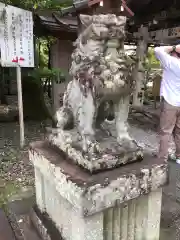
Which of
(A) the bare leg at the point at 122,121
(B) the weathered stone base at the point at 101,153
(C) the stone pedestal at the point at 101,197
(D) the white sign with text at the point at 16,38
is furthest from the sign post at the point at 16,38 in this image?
(A) the bare leg at the point at 122,121

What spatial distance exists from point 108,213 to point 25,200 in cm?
125

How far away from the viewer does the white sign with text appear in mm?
4113

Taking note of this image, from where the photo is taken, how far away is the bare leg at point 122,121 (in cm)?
158

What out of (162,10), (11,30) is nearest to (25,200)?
(11,30)

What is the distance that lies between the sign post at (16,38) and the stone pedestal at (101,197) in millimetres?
2672

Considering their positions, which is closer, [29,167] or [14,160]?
[29,167]

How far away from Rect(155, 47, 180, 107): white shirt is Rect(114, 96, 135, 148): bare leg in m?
1.60

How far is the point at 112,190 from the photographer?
1420 millimetres

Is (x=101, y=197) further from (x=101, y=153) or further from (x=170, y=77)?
(x=170, y=77)

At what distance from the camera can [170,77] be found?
3.16 m

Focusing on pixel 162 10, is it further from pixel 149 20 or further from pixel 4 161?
pixel 4 161

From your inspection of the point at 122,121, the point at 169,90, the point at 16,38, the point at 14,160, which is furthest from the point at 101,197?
the point at 16,38

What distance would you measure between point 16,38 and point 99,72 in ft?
10.6

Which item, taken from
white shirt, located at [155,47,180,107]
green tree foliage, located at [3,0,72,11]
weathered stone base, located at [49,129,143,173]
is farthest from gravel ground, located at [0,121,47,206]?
green tree foliage, located at [3,0,72,11]
